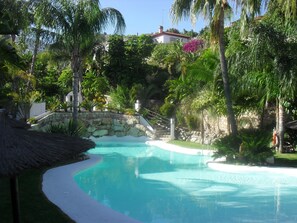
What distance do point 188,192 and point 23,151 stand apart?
6589 millimetres

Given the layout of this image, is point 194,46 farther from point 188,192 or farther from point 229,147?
point 188,192

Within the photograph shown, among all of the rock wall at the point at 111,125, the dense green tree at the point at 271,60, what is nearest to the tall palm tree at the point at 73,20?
the dense green tree at the point at 271,60

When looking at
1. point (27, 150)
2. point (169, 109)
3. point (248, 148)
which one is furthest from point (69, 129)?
point (27, 150)

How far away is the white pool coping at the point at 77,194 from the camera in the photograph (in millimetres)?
7855

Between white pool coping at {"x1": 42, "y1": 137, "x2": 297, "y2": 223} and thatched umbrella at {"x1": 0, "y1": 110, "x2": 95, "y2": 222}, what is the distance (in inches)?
77.2

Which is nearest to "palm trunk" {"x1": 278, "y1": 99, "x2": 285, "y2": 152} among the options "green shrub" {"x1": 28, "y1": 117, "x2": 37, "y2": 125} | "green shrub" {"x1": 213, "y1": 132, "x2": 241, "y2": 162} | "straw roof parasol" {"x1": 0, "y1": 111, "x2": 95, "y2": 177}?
"green shrub" {"x1": 213, "y1": 132, "x2": 241, "y2": 162}

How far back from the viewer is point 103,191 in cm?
1130

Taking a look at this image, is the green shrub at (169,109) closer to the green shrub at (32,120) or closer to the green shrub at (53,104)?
the green shrub at (53,104)

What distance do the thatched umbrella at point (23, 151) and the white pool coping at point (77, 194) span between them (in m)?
1.96

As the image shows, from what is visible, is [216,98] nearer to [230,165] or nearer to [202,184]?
[230,165]

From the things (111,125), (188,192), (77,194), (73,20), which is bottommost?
(188,192)

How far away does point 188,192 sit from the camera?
36.6 ft

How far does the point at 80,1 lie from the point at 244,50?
7.66 meters

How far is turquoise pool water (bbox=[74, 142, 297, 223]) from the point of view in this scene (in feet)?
29.3
